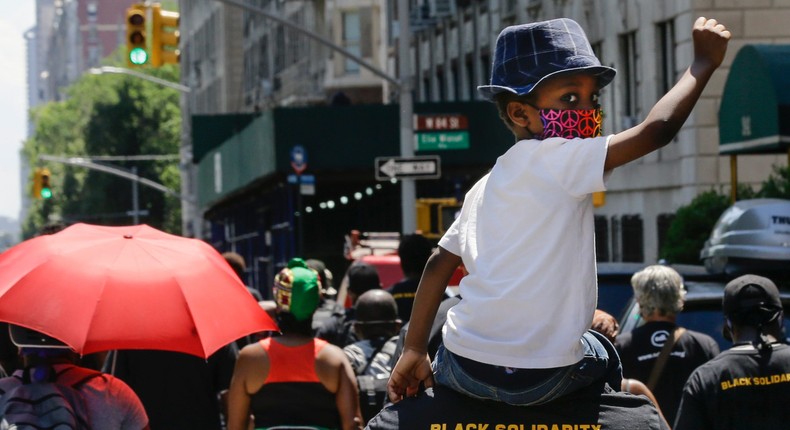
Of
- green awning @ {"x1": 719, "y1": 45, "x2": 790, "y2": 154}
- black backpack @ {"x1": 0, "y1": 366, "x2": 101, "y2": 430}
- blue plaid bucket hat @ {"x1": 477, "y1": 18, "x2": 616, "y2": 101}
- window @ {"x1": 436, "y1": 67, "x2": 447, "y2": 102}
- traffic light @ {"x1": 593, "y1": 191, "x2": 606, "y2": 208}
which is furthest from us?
window @ {"x1": 436, "y1": 67, "x2": 447, "y2": 102}

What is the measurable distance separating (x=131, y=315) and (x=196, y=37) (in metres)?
88.6

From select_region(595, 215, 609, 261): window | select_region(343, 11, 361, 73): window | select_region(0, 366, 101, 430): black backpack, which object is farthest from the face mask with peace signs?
select_region(343, 11, 361, 73): window

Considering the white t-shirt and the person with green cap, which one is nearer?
the white t-shirt

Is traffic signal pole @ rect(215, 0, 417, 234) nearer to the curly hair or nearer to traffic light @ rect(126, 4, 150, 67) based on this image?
traffic light @ rect(126, 4, 150, 67)

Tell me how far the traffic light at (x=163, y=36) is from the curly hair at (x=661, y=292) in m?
18.9

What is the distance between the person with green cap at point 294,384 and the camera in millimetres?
7879

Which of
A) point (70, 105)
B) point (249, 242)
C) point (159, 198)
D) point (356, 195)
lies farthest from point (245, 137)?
point (70, 105)

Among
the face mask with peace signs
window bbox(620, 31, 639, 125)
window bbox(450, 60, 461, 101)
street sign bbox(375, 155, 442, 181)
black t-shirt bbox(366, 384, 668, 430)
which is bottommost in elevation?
black t-shirt bbox(366, 384, 668, 430)

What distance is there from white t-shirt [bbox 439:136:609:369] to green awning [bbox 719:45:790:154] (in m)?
11.3

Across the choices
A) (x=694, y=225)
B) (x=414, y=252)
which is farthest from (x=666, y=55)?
(x=414, y=252)

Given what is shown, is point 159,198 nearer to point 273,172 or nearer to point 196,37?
point 196,37

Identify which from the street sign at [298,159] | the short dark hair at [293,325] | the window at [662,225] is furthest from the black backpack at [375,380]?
the street sign at [298,159]

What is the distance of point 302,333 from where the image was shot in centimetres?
802

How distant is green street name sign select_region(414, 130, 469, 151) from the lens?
24141mm
